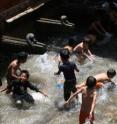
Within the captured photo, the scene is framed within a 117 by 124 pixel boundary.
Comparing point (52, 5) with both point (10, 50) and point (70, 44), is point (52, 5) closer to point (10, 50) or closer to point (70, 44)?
point (10, 50)

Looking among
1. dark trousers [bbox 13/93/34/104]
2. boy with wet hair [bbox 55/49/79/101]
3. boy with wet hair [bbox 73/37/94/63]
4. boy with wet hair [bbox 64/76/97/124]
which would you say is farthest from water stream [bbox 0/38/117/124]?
boy with wet hair [bbox 64/76/97/124]

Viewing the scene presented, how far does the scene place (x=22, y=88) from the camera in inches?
436

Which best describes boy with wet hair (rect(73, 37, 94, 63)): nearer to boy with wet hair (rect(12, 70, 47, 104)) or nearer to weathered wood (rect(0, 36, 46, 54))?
weathered wood (rect(0, 36, 46, 54))

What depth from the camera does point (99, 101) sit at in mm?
11625

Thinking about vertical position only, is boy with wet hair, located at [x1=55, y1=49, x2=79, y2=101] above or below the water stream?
above

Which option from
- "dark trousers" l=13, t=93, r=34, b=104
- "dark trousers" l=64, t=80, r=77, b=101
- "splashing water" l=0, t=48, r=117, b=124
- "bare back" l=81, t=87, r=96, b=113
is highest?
"bare back" l=81, t=87, r=96, b=113

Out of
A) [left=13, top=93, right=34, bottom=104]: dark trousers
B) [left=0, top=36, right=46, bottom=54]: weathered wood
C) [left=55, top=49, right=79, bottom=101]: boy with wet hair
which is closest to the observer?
[left=55, top=49, right=79, bottom=101]: boy with wet hair

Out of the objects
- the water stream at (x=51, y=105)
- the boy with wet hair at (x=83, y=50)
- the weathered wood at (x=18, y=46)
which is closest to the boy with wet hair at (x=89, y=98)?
the water stream at (x=51, y=105)

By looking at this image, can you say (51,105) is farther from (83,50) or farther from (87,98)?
(87,98)

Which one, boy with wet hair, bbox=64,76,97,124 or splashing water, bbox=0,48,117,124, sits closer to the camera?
boy with wet hair, bbox=64,76,97,124

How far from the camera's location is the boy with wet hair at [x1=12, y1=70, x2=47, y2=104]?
10820 millimetres

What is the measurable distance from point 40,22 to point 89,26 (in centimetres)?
243

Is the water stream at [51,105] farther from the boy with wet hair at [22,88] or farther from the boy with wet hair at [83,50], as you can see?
the boy with wet hair at [83,50]

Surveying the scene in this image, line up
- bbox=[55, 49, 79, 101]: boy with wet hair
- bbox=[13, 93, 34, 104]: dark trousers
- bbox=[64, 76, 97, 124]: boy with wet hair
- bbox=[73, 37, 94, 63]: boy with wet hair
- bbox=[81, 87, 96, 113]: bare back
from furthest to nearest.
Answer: bbox=[73, 37, 94, 63]: boy with wet hair, bbox=[13, 93, 34, 104]: dark trousers, bbox=[55, 49, 79, 101]: boy with wet hair, bbox=[81, 87, 96, 113]: bare back, bbox=[64, 76, 97, 124]: boy with wet hair
